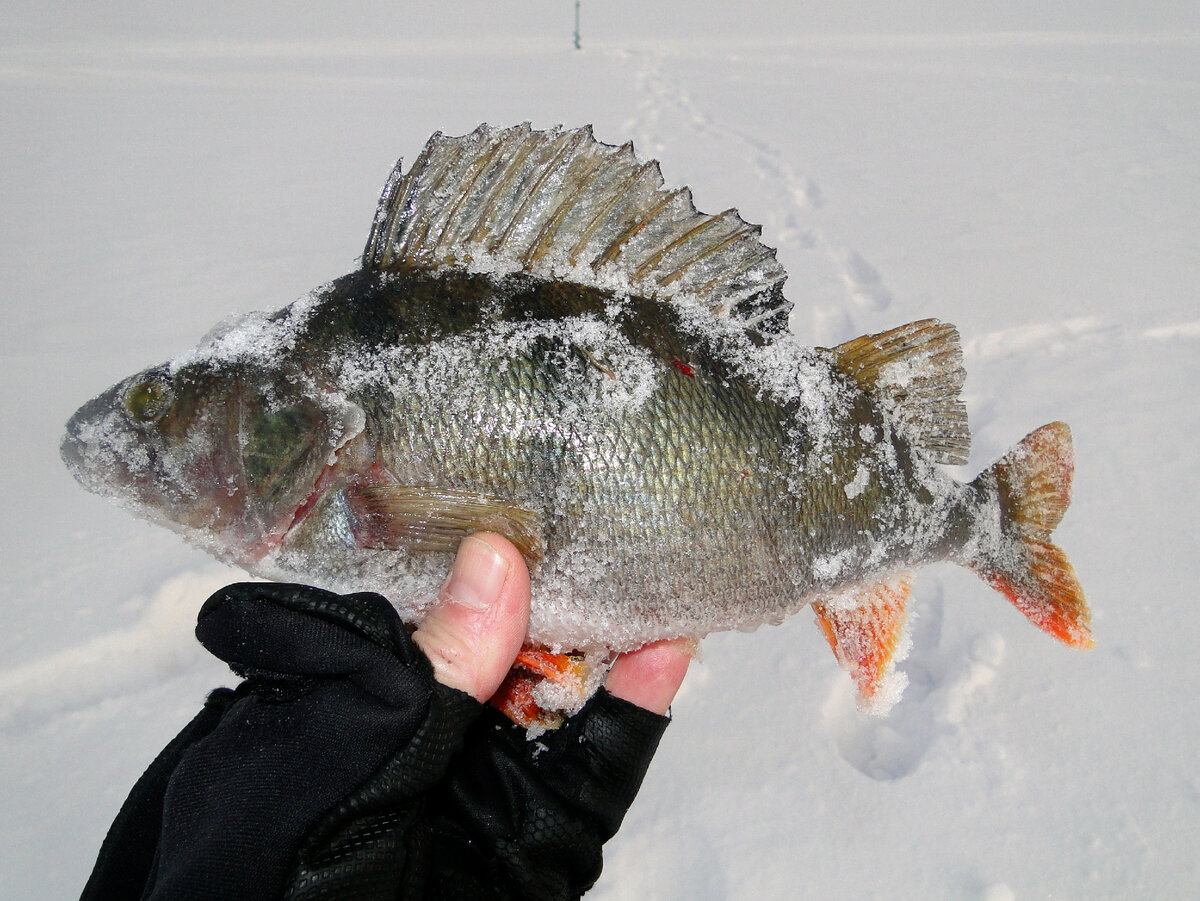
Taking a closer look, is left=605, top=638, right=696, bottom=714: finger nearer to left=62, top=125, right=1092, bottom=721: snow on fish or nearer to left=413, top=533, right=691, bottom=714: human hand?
left=62, top=125, right=1092, bottom=721: snow on fish

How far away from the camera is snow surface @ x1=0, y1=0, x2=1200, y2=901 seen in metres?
1.76

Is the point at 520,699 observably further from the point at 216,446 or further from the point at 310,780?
the point at 216,446

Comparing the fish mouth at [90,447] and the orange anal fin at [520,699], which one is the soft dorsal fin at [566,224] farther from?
the orange anal fin at [520,699]

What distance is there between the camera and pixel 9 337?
3189mm

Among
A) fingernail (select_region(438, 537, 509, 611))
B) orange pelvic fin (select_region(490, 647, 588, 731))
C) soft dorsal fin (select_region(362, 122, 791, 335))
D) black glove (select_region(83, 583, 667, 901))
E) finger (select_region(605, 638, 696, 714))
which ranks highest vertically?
soft dorsal fin (select_region(362, 122, 791, 335))

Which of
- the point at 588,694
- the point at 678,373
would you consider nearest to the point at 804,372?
the point at 678,373

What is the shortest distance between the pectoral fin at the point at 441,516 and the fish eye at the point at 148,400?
1.30 ft

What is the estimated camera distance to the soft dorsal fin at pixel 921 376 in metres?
1.54

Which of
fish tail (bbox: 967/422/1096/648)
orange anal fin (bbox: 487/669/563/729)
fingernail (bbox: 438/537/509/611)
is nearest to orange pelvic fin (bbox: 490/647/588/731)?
orange anal fin (bbox: 487/669/563/729)

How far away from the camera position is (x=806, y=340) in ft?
10.6

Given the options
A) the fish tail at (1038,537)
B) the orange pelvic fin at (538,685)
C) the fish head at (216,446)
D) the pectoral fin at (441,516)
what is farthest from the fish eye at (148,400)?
the fish tail at (1038,537)

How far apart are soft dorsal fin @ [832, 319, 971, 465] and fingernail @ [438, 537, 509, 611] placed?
2.74 feet

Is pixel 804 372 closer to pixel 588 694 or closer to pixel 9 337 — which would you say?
pixel 588 694

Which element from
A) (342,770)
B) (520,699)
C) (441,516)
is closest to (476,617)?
(441,516)
